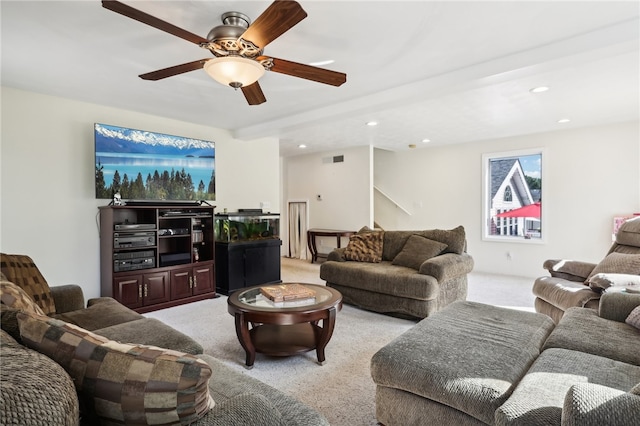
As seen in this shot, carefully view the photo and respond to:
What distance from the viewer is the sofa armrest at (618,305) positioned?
2.09 meters

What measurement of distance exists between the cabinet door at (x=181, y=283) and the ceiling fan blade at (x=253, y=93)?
2.44 m

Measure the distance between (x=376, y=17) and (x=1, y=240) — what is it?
3962 mm

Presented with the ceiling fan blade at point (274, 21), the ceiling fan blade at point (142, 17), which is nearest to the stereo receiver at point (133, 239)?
the ceiling fan blade at point (142, 17)

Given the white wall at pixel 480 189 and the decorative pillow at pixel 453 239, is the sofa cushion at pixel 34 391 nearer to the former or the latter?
the decorative pillow at pixel 453 239

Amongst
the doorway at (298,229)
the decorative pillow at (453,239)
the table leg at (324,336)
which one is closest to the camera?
the table leg at (324,336)

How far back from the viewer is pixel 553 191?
17.8 ft

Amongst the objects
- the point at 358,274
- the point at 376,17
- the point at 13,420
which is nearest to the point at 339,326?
the point at 358,274

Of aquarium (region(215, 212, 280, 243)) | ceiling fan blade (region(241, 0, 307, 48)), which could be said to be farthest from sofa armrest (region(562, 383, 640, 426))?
aquarium (region(215, 212, 280, 243))

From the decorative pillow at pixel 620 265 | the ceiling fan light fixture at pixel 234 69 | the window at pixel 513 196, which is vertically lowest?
the decorative pillow at pixel 620 265

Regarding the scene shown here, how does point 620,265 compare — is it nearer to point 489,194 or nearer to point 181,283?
point 489,194

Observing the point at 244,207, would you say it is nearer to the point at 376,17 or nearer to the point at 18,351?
the point at 376,17

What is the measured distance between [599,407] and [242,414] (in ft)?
3.28

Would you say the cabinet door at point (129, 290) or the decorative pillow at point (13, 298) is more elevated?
the decorative pillow at point (13, 298)

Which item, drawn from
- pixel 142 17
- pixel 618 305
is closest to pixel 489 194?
pixel 618 305
